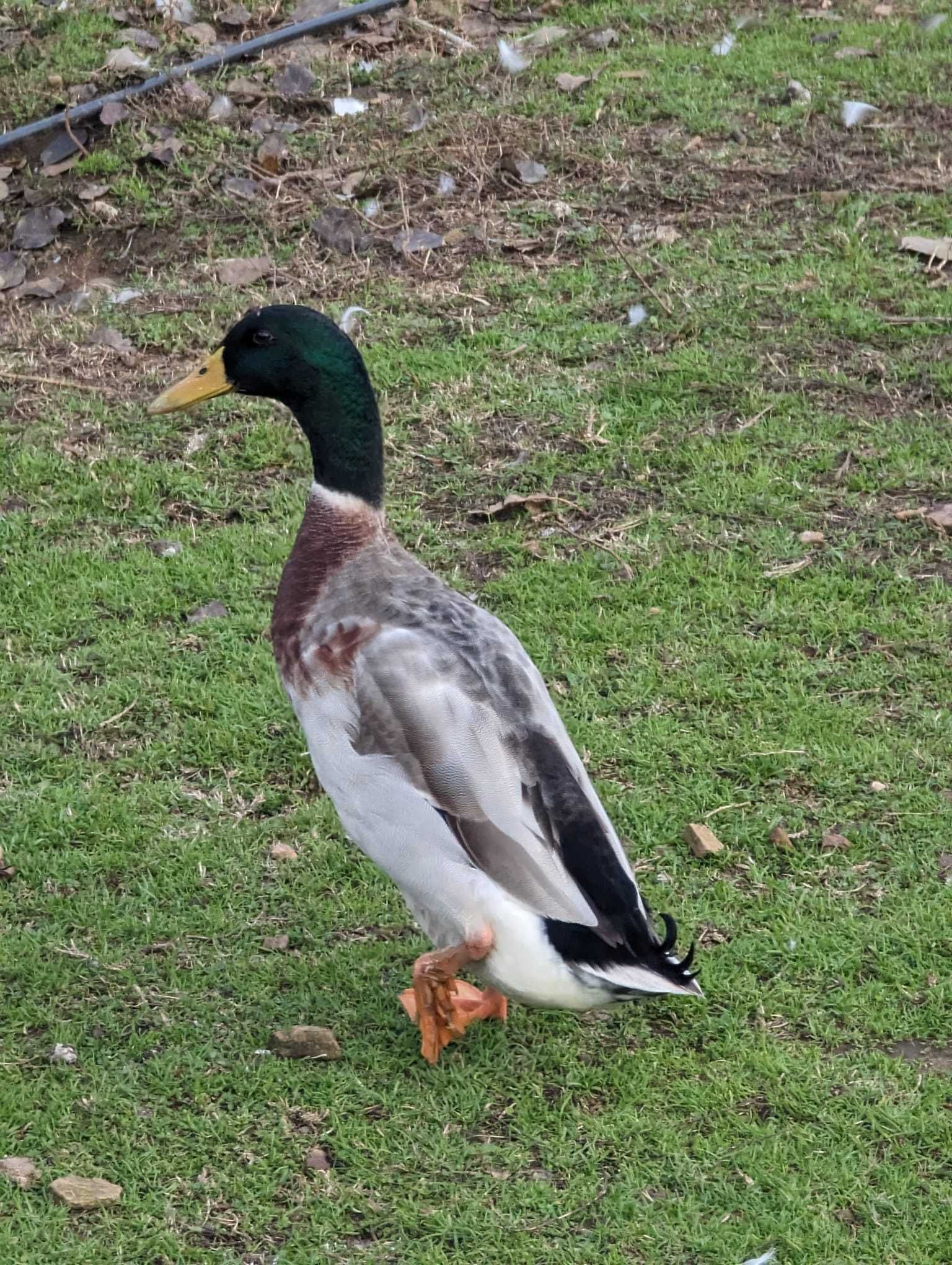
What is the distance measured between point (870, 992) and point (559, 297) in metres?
3.28

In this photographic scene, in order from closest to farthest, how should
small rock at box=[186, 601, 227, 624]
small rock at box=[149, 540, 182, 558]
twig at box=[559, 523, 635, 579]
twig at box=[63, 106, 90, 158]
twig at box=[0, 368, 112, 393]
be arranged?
small rock at box=[186, 601, 227, 624]
twig at box=[559, 523, 635, 579]
small rock at box=[149, 540, 182, 558]
twig at box=[0, 368, 112, 393]
twig at box=[63, 106, 90, 158]

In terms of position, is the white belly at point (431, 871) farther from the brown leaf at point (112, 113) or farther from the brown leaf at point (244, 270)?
the brown leaf at point (112, 113)

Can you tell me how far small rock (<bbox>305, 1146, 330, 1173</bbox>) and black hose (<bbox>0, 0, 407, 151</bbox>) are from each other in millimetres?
4831

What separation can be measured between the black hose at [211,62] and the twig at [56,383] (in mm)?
1513

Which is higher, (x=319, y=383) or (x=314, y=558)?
(x=319, y=383)

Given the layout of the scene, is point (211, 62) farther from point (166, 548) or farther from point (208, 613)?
point (208, 613)

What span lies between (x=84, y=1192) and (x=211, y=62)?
5.40m

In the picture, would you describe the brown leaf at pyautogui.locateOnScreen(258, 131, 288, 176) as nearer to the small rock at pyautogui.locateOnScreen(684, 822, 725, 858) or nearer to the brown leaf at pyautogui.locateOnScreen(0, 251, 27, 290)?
the brown leaf at pyautogui.locateOnScreen(0, 251, 27, 290)

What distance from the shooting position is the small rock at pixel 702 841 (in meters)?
3.63

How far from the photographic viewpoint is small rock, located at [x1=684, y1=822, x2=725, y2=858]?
143 inches

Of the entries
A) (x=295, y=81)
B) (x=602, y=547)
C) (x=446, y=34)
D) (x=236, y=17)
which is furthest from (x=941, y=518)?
(x=236, y=17)

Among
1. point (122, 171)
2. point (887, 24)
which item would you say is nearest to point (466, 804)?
point (122, 171)

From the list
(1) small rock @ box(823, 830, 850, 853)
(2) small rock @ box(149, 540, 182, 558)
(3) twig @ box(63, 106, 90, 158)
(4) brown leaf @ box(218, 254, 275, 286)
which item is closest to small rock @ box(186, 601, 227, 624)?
(2) small rock @ box(149, 540, 182, 558)

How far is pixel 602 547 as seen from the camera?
4.70 m
